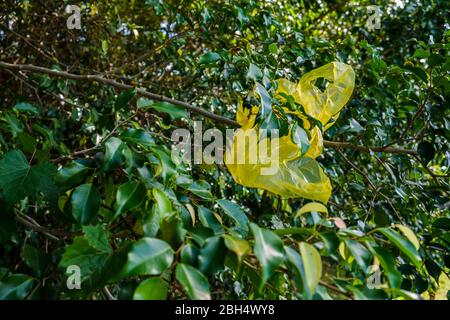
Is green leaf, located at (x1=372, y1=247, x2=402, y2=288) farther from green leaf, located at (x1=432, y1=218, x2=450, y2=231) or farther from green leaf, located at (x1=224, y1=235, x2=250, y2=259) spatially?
green leaf, located at (x1=432, y1=218, x2=450, y2=231)

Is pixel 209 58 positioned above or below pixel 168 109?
above

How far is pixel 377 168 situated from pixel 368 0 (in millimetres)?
1011

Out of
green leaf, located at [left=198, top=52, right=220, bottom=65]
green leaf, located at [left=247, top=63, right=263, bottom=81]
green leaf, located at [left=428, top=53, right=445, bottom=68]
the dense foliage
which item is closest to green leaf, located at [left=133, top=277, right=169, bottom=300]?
the dense foliage

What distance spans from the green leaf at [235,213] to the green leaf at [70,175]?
0.23 m

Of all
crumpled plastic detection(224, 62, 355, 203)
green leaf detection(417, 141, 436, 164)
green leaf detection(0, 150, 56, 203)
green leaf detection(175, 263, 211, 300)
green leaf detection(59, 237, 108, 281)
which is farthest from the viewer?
green leaf detection(417, 141, 436, 164)

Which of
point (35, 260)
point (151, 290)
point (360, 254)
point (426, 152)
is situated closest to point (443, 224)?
point (426, 152)

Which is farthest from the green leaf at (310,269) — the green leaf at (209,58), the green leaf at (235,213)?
the green leaf at (209,58)

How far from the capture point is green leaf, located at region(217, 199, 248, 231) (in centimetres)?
78

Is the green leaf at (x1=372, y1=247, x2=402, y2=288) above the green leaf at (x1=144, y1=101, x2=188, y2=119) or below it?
below

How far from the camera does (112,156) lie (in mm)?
673

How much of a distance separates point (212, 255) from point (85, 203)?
22 cm

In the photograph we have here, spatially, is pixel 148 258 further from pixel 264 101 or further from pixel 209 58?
pixel 209 58

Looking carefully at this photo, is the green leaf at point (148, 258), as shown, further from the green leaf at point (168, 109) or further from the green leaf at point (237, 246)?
the green leaf at point (168, 109)

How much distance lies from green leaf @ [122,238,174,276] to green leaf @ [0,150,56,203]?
→ 0.32 metres
